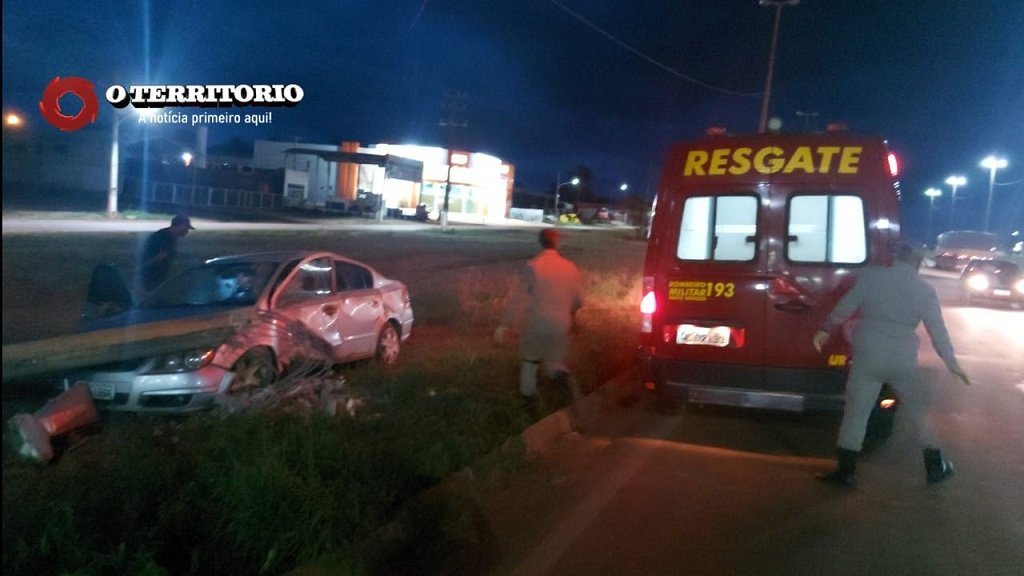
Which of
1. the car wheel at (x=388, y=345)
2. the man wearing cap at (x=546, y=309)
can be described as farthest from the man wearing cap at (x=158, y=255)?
the man wearing cap at (x=546, y=309)

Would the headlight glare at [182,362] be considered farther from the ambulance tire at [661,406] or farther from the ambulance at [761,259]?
the ambulance tire at [661,406]

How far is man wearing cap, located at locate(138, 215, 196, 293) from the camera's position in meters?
9.52

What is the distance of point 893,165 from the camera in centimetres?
742

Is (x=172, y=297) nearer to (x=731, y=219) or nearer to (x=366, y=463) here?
(x=366, y=463)

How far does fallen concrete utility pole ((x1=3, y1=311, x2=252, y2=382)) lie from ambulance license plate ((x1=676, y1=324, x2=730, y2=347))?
147 inches

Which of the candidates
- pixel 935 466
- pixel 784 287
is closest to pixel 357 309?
pixel 784 287

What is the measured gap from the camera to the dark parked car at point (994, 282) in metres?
24.6

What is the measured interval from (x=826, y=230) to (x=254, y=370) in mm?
4891

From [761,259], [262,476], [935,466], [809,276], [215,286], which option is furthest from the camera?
[215,286]

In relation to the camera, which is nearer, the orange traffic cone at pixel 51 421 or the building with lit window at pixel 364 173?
the orange traffic cone at pixel 51 421

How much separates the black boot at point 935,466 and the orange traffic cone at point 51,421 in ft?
19.9

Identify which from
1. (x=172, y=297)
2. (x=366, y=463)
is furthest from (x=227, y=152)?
(x=366, y=463)

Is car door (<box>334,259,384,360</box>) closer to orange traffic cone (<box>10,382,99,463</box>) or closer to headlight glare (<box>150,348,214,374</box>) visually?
headlight glare (<box>150,348,214,374</box>)

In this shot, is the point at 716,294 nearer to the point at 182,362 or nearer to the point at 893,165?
the point at 893,165
